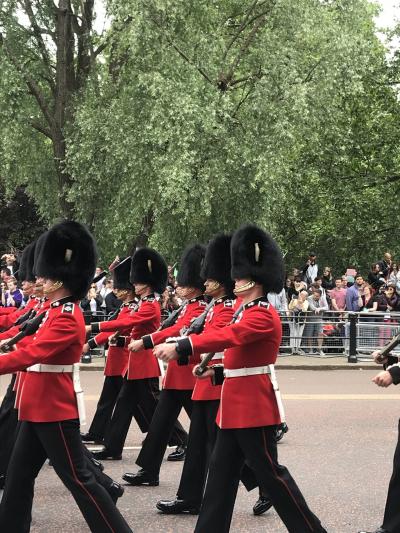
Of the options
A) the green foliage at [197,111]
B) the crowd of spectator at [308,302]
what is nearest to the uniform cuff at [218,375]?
the crowd of spectator at [308,302]

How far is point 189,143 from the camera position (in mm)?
20016

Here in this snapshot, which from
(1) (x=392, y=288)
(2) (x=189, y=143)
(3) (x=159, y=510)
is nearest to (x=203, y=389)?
(3) (x=159, y=510)

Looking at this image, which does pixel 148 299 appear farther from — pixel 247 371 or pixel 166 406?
pixel 247 371

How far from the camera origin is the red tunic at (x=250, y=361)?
212 inches

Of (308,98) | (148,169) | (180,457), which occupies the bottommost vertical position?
(180,457)

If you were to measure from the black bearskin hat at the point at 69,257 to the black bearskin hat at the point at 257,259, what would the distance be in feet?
2.71

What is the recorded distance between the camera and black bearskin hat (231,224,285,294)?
5832 millimetres

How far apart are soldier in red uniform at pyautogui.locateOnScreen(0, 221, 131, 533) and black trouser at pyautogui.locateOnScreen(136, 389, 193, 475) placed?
205cm

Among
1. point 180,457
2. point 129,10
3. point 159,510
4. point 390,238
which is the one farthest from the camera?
point 390,238

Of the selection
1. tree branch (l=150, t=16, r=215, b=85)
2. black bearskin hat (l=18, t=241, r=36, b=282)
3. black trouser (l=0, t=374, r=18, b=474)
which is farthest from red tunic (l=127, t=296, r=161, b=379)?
tree branch (l=150, t=16, r=215, b=85)

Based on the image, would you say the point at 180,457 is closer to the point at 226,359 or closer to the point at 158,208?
the point at 226,359

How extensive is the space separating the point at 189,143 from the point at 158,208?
1636 mm

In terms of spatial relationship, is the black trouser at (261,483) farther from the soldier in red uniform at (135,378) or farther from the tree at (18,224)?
the tree at (18,224)

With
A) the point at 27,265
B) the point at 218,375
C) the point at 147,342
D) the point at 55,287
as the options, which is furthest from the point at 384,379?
the point at 27,265
